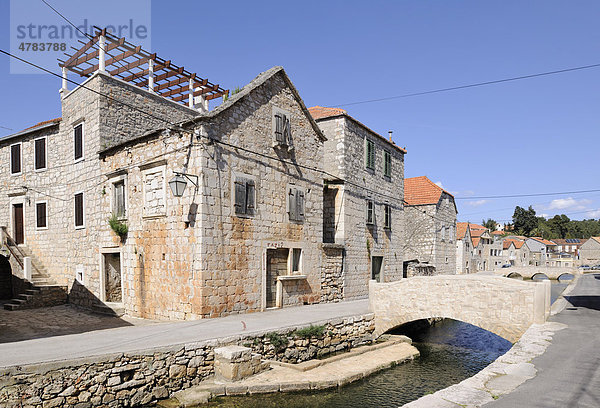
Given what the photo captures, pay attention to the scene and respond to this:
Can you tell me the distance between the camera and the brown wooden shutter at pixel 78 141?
17.4 metres

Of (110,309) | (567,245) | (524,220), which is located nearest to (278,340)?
(110,309)

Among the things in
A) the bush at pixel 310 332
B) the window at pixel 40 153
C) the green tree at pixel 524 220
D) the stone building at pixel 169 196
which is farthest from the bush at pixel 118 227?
the green tree at pixel 524 220

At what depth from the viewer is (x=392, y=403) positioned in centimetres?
963

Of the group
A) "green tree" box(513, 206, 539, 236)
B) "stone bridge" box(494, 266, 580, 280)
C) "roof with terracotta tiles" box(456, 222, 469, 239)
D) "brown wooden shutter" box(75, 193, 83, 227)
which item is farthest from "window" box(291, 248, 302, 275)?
"green tree" box(513, 206, 539, 236)

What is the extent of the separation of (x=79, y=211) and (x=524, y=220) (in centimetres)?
10694

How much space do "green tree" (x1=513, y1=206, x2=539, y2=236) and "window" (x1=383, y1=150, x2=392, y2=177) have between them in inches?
3667

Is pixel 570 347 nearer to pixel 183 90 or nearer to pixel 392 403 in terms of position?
pixel 392 403

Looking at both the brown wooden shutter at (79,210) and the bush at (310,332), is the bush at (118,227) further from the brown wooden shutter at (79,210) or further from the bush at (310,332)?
the bush at (310,332)

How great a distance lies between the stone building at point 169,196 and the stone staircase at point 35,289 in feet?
0.78

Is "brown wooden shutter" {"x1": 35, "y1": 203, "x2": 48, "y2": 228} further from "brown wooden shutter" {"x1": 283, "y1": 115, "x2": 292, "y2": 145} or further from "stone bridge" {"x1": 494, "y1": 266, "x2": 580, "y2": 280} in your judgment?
"stone bridge" {"x1": 494, "y1": 266, "x2": 580, "y2": 280}

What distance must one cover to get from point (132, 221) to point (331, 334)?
26.6ft

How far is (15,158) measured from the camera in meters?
20.7

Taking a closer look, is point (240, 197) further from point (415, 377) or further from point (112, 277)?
point (415, 377)

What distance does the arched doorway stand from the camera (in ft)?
66.2
